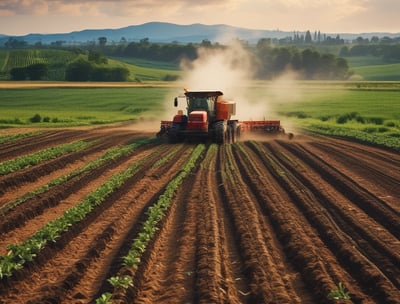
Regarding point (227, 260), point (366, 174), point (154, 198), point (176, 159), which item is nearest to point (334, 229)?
point (227, 260)

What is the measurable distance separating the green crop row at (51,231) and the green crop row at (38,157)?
4648 mm

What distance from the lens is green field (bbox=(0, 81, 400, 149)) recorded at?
3990 cm

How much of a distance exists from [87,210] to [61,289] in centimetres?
508

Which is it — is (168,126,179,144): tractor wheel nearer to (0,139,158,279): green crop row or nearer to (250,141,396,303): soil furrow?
(0,139,158,279): green crop row

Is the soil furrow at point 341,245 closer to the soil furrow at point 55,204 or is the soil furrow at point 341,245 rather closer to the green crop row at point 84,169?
the soil furrow at point 55,204

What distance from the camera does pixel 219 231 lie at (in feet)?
39.9

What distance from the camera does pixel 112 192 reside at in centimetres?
1609

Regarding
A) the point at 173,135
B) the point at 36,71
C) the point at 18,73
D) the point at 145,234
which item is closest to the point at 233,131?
the point at 173,135

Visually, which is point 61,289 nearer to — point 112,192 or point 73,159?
point 112,192

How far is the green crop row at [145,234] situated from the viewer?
8.60 m

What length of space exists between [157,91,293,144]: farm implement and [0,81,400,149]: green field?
7902 millimetres

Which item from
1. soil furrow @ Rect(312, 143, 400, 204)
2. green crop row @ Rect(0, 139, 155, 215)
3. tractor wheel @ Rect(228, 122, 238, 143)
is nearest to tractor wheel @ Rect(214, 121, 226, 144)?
tractor wheel @ Rect(228, 122, 238, 143)

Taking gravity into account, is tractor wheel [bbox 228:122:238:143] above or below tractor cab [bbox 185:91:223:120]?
below

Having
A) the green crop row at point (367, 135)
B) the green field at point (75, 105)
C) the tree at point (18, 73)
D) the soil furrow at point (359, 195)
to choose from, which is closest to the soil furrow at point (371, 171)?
the soil furrow at point (359, 195)
